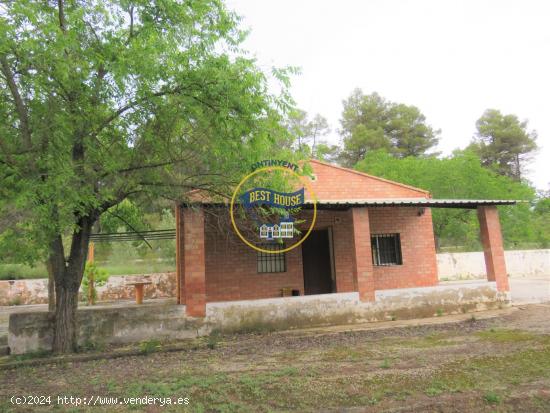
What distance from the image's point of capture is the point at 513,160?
3569 cm

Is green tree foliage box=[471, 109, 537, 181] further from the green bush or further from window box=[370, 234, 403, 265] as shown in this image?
the green bush

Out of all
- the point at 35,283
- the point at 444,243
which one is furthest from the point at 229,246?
the point at 444,243

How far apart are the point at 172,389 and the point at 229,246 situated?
6.38m

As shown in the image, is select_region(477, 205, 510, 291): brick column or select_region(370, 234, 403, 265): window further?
select_region(370, 234, 403, 265): window

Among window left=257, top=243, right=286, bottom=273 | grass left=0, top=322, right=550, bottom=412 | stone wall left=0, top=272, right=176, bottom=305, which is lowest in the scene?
grass left=0, top=322, right=550, bottom=412

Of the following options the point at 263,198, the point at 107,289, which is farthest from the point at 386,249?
the point at 107,289

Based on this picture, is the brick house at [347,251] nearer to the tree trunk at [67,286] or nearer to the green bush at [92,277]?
the tree trunk at [67,286]

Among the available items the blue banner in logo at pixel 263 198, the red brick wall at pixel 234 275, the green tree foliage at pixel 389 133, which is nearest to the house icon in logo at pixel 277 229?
the blue banner in logo at pixel 263 198

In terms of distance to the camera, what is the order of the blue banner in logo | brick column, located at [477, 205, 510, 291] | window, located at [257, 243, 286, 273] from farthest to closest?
1. window, located at [257, 243, 286, 273]
2. brick column, located at [477, 205, 510, 291]
3. the blue banner in logo

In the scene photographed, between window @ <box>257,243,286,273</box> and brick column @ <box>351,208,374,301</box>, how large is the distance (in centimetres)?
241

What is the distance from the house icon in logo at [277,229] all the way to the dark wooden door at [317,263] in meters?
2.08

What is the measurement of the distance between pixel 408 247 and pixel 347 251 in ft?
6.51

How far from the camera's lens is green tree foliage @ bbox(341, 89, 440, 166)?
3312cm

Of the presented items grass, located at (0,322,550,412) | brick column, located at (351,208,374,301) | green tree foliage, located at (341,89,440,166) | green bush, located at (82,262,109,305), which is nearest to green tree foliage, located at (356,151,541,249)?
green tree foliage, located at (341,89,440,166)
